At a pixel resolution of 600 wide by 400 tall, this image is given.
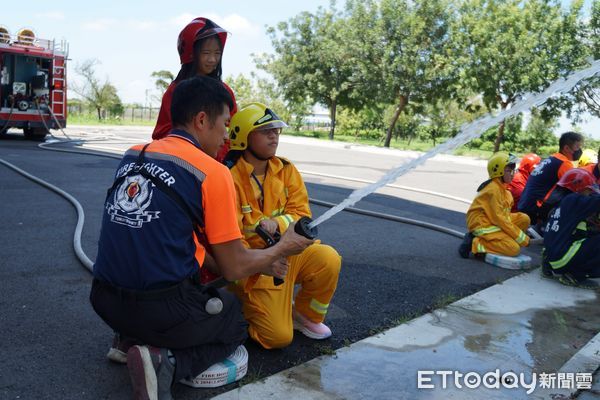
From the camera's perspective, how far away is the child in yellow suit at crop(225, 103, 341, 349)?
312 centimetres

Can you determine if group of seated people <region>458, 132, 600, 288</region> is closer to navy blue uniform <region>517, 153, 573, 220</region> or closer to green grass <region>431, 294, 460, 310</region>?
navy blue uniform <region>517, 153, 573, 220</region>

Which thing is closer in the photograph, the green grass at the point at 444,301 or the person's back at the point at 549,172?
the green grass at the point at 444,301

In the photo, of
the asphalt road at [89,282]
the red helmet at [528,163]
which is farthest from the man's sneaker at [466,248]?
the red helmet at [528,163]

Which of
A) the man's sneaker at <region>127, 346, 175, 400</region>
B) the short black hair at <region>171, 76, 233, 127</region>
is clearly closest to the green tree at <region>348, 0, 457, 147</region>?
the short black hair at <region>171, 76, 233, 127</region>

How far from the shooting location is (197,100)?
8.13ft

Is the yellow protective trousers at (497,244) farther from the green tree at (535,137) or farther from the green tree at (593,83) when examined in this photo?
the green tree at (535,137)

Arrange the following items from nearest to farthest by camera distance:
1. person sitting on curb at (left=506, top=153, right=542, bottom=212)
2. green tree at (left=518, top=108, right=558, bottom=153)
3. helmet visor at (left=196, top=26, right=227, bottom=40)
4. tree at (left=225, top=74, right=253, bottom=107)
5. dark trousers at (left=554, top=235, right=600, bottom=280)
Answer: helmet visor at (left=196, top=26, right=227, bottom=40) < dark trousers at (left=554, top=235, right=600, bottom=280) < person sitting on curb at (left=506, top=153, right=542, bottom=212) < green tree at (left=518, top=108, right=558, bottom=153) < tree at (left=225, top=74, right=253, bottom=107)

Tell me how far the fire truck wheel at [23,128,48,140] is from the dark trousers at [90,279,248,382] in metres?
15.1

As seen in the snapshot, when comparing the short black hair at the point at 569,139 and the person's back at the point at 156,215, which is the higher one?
the short black hair at the point at 569,139

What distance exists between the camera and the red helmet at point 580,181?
195 inches

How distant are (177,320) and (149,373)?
0.25m

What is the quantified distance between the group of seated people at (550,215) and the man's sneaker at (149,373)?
12.6ft

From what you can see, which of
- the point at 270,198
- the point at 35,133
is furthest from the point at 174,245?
the point at 35,133

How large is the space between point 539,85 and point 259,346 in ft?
72.7
